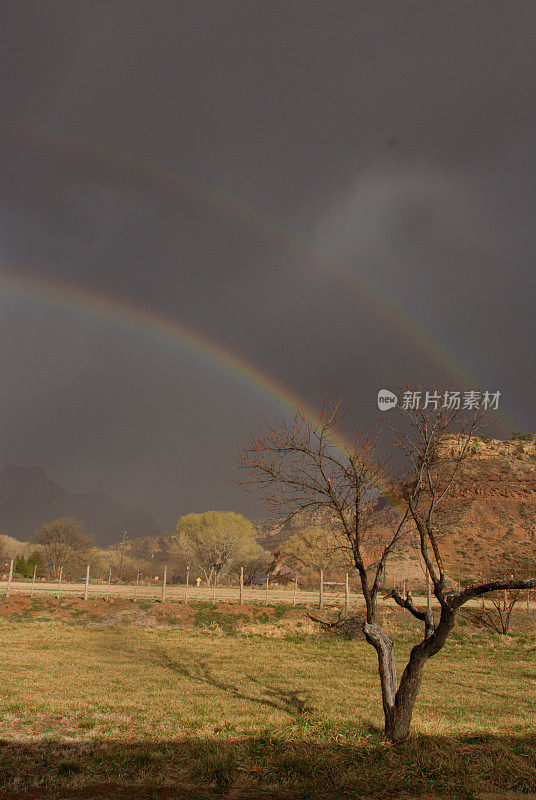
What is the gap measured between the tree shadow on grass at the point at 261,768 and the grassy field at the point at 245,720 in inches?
1.1

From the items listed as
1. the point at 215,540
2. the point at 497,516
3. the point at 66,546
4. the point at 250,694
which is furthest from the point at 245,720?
the point at 497,516

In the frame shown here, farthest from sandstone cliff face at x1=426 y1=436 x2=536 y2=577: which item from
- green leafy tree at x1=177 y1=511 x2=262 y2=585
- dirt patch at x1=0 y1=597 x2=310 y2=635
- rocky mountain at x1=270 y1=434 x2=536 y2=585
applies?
dirt patch at x1=0 y1=597 x2=310 y2=635

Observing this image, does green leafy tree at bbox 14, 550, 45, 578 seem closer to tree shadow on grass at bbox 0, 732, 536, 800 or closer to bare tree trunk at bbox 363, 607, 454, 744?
tree shadow on grass at bbox 0, 732, 536, 800

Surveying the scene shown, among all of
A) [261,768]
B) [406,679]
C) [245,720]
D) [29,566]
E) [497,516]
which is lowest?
[29,566]

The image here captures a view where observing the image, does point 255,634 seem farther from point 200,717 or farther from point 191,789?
point 191,789

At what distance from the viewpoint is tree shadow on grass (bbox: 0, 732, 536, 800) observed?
6.82 metres

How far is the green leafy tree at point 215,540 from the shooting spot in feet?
252

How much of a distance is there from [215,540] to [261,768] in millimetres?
71725

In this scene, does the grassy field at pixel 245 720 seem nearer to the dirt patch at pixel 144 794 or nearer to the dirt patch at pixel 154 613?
the dirt patch at pixel 144 794

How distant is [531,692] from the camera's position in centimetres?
1523

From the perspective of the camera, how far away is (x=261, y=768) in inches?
300

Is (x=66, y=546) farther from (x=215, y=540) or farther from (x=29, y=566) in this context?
(x=215, y=540)

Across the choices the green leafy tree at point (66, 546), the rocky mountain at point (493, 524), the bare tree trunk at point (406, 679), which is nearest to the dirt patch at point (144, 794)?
the bare tree trunk at point (406, 679)

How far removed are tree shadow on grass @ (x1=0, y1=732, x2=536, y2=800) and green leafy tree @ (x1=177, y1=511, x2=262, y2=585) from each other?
66.7m
